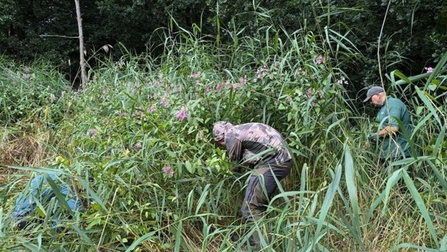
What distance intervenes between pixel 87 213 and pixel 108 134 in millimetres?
820

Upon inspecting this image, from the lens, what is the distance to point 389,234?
182 centimetres

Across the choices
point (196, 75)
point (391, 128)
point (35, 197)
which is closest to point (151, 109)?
point (196, 75)

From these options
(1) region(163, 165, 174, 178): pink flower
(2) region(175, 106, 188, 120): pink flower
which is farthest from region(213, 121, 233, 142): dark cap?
(1) region(163, 165, 174, 178): pink flower

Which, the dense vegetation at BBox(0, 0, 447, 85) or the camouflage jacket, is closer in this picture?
the camouflage jacket

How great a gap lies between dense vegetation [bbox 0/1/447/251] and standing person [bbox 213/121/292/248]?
0.35 ft

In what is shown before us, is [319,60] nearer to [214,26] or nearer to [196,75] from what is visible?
[196,75]

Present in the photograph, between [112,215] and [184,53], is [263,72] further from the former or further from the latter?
[112,215]

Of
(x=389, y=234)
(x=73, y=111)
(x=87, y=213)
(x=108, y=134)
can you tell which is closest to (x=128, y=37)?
(x=73, y=111)

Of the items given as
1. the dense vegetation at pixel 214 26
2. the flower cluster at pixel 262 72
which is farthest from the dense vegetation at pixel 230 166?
the dense vegetation at pixel 214 26

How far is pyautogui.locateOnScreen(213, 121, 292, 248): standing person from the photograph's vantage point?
238 centimetres

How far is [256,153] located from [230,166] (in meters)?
0.22

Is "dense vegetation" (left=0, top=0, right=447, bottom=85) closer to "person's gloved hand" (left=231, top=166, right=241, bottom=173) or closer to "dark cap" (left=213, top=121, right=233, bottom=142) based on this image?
"dark cap" (left=213, top=121, right=233, bottom=142)

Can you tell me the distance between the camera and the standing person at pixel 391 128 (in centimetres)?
205

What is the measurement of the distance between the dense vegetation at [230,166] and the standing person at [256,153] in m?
0.11
